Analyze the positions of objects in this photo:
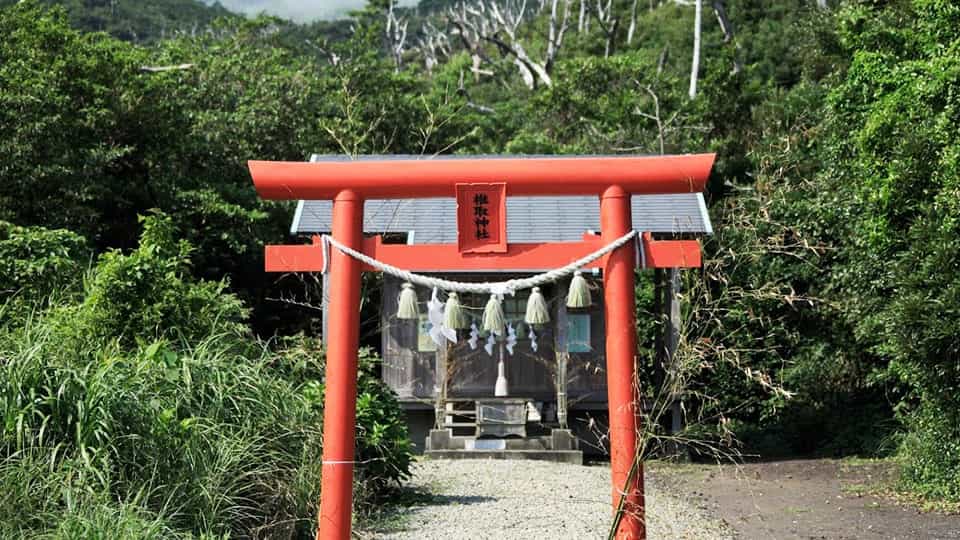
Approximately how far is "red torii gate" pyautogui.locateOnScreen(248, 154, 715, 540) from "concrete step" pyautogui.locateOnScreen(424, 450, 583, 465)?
25.7 feet

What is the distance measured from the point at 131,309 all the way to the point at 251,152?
1051cm

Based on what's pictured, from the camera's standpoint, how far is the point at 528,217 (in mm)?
15438

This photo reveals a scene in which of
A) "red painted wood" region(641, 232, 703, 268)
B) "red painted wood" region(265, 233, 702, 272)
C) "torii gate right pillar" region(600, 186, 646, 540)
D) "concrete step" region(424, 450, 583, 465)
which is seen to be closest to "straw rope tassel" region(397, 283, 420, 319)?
"red painted wood" region(265, 233, 702, 272)

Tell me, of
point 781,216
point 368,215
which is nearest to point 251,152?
point 368,215

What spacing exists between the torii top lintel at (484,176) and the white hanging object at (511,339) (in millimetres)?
7751

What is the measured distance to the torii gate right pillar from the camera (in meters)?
6.36

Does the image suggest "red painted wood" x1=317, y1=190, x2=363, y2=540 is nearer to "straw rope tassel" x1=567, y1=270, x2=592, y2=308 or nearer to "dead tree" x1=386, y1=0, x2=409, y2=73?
"straw rope tassel" x1=567, y1=270, x2=592, y2=308

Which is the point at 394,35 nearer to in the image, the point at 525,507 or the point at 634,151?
the point at 634,151

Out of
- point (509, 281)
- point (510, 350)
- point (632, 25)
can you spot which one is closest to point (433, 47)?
point (632, 25)

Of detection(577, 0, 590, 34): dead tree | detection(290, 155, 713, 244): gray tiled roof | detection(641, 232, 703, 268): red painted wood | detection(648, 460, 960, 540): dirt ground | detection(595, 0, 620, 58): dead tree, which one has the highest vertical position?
detection(577, 0, 590, 34): dead tree

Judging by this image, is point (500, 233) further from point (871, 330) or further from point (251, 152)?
point (251, 152)

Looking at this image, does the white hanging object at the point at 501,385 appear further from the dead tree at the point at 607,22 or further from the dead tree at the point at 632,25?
the dead tree at the point at 632,25

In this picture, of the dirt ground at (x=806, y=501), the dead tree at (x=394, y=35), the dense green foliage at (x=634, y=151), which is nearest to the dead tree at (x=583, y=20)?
the dead tree at (x=394, y=35)

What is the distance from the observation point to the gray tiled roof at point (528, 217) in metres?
14.6
